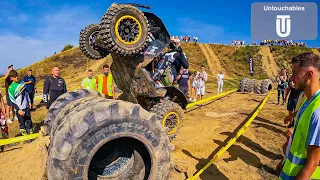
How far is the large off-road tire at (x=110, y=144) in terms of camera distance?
2.11m

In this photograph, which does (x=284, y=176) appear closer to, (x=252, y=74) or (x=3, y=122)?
(x=3, y=122)

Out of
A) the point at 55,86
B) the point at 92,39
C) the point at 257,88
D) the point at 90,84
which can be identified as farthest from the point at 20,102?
the point at 257,88

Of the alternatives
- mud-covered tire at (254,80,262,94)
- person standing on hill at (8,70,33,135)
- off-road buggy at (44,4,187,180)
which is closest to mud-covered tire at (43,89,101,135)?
off-road buggy at (44,4,187,180)

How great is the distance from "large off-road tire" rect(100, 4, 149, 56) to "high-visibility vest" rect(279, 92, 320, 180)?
3.48 m

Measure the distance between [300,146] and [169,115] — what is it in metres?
3.78

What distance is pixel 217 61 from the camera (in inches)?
1647

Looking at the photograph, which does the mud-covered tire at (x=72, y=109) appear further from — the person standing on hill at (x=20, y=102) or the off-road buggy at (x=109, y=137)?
the person standing on hill at (x=20, y=102)

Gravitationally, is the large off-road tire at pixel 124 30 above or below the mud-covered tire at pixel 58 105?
above

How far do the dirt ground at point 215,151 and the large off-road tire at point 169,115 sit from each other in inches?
14.0

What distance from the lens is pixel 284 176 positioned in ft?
6.75

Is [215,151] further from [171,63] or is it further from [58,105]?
[58,105]

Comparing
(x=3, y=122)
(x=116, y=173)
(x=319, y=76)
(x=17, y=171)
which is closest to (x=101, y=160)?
(x=116, y=173)

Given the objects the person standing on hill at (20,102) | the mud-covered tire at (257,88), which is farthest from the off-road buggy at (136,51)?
the mud-covered tire at (257,88)

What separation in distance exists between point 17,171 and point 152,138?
3474mm
